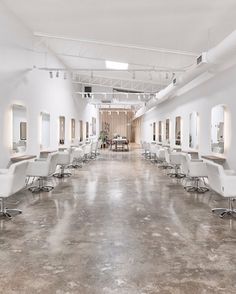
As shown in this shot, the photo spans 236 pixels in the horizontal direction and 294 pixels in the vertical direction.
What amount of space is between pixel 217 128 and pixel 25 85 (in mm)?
4732

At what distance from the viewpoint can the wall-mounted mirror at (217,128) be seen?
7555 millimetres

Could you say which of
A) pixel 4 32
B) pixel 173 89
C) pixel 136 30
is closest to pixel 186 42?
pixel 136 30

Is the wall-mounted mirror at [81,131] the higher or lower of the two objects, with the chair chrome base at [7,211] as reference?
higher

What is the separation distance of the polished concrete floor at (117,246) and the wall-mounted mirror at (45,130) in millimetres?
3114

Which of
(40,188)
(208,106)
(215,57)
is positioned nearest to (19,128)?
(40,188)

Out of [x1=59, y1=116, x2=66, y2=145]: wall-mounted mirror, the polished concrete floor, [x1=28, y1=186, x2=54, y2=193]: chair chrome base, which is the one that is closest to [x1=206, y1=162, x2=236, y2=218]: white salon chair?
the polished concrete floor

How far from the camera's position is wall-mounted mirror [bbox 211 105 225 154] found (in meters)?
7.55

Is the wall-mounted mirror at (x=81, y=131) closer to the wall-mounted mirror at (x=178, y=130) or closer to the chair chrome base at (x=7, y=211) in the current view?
the wall-mounted mirror at (x=178, y=130)

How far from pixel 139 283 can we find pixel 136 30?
5260mm

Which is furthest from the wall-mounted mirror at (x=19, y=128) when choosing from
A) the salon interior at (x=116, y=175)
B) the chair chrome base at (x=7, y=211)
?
the chair chrome base at (x=7, y=211)

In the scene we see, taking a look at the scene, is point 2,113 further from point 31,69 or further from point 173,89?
point 173,89

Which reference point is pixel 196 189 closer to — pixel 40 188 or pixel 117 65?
pixel 40 188

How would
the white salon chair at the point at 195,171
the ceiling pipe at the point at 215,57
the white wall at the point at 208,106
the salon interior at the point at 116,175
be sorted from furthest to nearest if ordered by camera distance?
the white wall at the point at 208,106 < the white salon chair at the point at 195,171 < the ceiling pipe at the point at 215,57 < the salon interior at the point at 116,175

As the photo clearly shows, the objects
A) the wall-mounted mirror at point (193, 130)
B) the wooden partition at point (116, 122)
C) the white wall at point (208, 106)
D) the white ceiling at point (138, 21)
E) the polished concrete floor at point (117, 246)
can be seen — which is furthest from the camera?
the wooden partition at point (116, 122)
